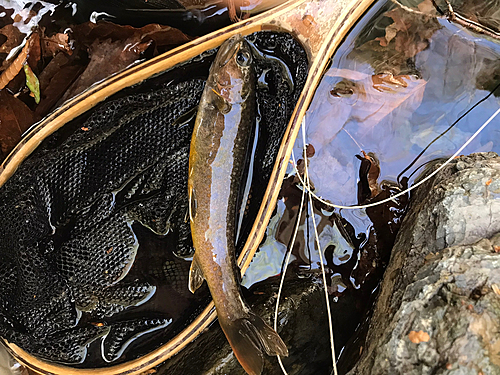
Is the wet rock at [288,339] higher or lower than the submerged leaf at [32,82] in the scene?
lower

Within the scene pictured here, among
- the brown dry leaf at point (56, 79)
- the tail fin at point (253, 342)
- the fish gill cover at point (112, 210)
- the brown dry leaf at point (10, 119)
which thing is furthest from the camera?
the brown dry leaf at point (56, 79)

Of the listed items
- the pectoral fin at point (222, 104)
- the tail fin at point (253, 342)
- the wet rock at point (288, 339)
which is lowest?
the wet rock at point (288, 339)

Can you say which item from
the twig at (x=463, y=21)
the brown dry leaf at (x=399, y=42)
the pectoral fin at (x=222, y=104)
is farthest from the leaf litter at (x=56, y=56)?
the twig at (x=463, y=21)

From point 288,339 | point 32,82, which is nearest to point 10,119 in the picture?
point 32,82

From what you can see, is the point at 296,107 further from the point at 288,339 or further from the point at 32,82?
the point at 32,82

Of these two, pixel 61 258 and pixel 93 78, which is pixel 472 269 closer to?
pixel 61 258

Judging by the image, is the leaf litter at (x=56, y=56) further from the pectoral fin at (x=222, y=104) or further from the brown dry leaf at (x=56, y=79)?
the pectoral fin at (x=222, y=104)
